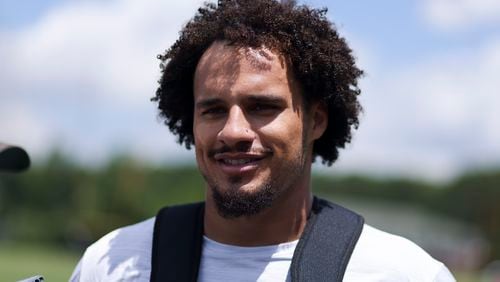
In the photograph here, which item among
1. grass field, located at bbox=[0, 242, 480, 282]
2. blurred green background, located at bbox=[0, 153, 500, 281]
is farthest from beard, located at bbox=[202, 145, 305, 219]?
blurred green background, located at bbox=[0, 153, 500, 281]

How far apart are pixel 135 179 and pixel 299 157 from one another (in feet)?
179

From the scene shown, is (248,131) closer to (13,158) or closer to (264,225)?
(264,225)

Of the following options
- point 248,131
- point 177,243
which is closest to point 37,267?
point 177,243

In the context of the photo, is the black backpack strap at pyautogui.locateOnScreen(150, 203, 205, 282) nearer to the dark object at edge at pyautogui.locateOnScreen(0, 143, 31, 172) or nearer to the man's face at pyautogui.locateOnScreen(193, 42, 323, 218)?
the man's face at pyautogui.locateOnScreen(193, 42, 323, 218)

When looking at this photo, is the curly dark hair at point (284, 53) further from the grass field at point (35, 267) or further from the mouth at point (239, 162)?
the grass field at point (35, 267)

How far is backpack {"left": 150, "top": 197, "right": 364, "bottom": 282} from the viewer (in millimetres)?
2988

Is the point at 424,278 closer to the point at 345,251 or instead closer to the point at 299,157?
the point at 345,251

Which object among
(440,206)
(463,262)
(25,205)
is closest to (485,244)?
(463,262)

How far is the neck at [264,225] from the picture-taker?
318cm

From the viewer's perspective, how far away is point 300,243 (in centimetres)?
311

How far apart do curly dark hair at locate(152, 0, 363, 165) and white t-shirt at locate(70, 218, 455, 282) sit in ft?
1.80

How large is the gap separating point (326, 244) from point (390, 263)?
0.78 feet

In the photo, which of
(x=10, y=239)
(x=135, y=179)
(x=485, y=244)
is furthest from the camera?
(x=135, y=179)

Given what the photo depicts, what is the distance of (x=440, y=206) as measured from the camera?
62.0m
